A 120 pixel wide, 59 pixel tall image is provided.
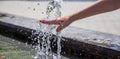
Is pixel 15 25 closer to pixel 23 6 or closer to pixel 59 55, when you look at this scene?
pixel 59 55

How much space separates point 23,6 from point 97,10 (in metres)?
8.13

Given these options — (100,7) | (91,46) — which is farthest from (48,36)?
(100,7)

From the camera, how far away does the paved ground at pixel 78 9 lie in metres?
4.95

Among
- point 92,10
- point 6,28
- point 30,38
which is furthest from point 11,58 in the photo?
point 92,10

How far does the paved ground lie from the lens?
4.95 meters

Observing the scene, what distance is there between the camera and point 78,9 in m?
6.36

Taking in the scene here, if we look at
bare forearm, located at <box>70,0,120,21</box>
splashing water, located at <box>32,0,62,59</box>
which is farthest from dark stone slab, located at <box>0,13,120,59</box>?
bare forearm, located at <box>70,0,120,21</box>

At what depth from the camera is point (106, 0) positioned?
1.02 metres

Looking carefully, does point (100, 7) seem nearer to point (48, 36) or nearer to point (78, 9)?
point (48, 36)

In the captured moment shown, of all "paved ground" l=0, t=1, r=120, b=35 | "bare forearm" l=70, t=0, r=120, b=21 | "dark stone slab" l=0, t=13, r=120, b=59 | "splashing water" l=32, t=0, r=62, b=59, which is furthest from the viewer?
"paved ground" l=0, t=1, r=120, b=35

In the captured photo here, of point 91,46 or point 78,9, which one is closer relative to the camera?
point 91,46

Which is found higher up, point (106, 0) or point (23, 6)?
point (106, 0)

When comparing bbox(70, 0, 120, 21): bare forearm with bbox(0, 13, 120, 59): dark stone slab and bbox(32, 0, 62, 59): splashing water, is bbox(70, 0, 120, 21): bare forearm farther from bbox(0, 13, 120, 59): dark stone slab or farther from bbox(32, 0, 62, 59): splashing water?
bbox(32, 0, 62, 59): splashing water

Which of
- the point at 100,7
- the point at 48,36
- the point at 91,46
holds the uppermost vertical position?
the point at 100,7
